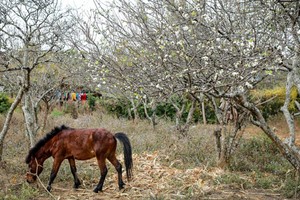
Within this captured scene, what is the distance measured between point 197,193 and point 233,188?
0.80 m

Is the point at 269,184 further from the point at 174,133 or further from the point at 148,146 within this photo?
the point at 174,133

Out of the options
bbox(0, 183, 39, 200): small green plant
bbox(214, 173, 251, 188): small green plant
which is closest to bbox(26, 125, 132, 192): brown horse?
bbox(0, 183, 39, 200): small green plant

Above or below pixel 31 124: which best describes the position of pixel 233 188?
below

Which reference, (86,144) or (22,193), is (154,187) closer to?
(86,144)

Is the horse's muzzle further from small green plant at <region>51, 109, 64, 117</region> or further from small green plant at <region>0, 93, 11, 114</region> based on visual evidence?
small green plant at <region>0, 93, 11, 114</region>

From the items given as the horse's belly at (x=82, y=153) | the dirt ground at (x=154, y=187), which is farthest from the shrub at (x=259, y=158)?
the horse's belly at (x=82, y=153)

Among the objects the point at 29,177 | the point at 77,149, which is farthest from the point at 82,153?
the point at 29,177

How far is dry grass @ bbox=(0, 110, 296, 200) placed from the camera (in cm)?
629

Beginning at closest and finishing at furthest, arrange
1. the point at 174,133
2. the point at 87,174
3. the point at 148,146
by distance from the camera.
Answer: the point at 87,174
the point at 148,146
the point at 174,133

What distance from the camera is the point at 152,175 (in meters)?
7.61

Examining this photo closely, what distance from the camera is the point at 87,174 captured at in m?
7.78

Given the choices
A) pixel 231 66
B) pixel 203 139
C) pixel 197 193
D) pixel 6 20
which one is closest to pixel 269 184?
pixel 197 193

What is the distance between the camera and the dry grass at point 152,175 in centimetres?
629

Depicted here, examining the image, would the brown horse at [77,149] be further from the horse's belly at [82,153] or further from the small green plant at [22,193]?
the small green plant at [22,193]
